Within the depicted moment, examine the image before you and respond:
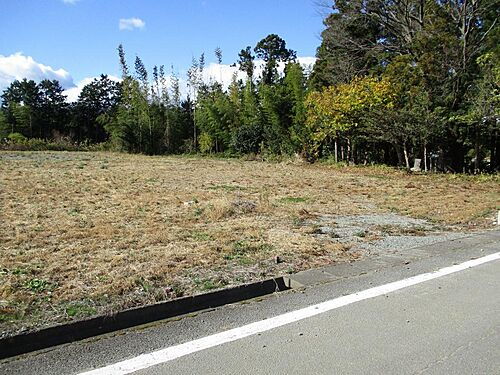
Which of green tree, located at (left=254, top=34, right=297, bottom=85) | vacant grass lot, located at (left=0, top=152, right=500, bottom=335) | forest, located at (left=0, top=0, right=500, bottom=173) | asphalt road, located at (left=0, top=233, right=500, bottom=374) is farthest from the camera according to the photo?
green tree, located at (left=254, top=34, right=297, bottom=85)

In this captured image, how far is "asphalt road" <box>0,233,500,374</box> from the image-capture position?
212cm

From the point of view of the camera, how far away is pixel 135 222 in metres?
5.55

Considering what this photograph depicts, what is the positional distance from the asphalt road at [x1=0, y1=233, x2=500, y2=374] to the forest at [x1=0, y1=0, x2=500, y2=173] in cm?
1129

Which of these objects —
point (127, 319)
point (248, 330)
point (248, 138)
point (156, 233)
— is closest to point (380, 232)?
point (156, 233)

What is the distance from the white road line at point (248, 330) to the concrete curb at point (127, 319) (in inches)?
16.4

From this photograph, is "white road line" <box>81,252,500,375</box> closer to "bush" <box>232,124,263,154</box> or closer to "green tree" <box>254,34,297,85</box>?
"bush" <box>232,124,263,154</box>

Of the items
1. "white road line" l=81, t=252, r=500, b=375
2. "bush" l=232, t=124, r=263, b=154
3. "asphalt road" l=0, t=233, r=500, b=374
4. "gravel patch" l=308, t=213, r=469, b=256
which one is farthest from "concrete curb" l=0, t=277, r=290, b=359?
"bush" l=232, t=124, r=263, b=154

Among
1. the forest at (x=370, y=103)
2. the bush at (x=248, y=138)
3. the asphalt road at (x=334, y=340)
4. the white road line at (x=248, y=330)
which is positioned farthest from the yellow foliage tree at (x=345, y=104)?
the asphalt road at (x=334, y=340)

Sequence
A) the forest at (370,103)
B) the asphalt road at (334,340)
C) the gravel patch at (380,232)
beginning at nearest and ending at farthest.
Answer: the asphalt road at (334,340)
the gravel patch at (380,232)
the forest at (370,103)

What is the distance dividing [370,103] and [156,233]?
485 inches

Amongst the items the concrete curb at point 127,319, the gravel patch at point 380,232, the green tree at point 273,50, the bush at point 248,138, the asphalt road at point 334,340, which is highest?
the green tree at point 273,50

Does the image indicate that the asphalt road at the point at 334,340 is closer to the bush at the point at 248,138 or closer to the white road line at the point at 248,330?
the white road line at the point at 248,330

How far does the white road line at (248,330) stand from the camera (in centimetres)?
212

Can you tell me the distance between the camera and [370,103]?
1522 cm
